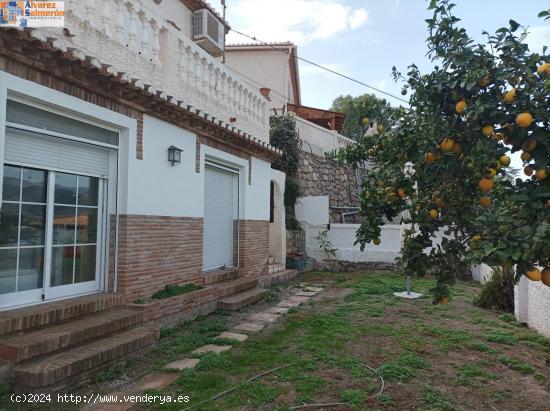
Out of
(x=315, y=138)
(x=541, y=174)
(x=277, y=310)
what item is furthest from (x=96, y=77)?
(x=315, y=138)

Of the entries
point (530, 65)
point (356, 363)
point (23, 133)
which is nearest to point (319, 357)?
point (356, 363)

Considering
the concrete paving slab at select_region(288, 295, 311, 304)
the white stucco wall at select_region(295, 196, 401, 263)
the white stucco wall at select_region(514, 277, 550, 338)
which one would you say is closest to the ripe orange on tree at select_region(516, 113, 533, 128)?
the white stucco wall at select_region(514, 277, 550, 338)

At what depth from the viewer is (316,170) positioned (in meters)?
15.7

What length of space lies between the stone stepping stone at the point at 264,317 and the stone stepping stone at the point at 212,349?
59.4 inches

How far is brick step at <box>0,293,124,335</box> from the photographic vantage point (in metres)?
4.02

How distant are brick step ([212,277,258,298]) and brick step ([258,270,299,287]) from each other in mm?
725

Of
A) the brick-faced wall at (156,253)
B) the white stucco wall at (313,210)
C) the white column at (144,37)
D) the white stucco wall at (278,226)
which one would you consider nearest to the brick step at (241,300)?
the brick-faced wall at (156,253)

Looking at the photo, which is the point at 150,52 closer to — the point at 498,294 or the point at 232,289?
the point at 232,289

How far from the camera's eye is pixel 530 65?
2.78 meters

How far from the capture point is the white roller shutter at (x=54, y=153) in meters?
4.43

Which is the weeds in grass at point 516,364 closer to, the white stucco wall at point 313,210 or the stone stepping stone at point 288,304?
the stone stepping stone at point 288,304

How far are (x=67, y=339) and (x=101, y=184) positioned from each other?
2247 millimetres

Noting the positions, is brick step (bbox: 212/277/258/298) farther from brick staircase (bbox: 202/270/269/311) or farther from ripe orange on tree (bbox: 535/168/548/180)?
ripe orange on tree (bbox: 535/168/548/180)

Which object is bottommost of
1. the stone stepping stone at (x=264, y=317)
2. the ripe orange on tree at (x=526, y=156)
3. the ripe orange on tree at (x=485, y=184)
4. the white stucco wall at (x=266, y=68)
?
the stone stepping stone at (x=264, y=317)
